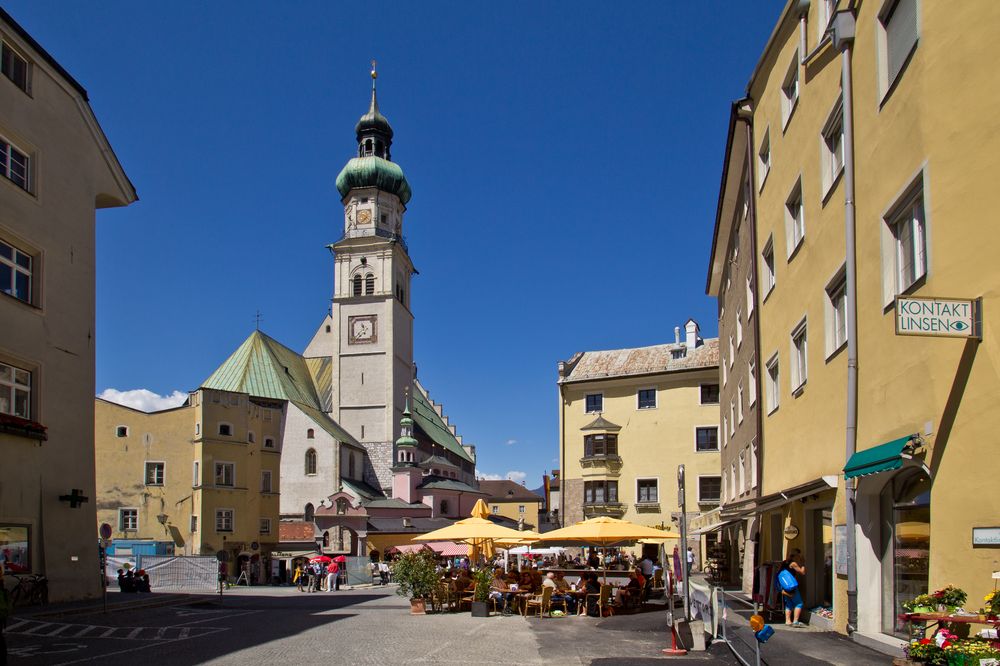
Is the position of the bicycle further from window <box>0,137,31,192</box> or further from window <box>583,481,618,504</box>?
window <box>583,481,618,504</box>

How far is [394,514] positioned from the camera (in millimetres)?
76875

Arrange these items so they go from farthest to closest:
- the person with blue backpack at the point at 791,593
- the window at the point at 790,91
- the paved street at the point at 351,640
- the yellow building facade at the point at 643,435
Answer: the yellow building facade at the point at 643,435 → the window at the point at 790,91 → the person with blue backpack at the point at 791,593 → the paved street at the point at 351,640

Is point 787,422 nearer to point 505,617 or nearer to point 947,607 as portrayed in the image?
point 505,617

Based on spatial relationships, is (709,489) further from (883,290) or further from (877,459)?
(877,459)

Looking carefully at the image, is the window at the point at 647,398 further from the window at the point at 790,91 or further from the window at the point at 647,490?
the window at the point at 790,91

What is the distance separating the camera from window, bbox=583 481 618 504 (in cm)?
4997

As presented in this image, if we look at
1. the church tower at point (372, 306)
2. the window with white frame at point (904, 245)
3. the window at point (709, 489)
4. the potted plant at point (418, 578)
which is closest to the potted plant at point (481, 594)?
the potted plant at point (418, 578)

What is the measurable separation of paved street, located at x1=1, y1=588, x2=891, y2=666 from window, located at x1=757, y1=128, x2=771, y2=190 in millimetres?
9854

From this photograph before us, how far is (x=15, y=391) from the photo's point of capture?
20.7 metres

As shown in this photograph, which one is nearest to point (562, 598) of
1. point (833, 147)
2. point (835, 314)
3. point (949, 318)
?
point (835, 314)

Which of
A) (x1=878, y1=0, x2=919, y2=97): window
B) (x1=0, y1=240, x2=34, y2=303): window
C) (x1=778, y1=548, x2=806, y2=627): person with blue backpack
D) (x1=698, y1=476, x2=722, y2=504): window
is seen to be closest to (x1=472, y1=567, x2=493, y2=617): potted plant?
(x1=778, y1=548, x2=806, y2=627): person with blue backpack

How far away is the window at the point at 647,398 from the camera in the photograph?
50.4m

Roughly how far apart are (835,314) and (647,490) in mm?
35460

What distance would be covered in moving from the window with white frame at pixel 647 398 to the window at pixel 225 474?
2118 centimetres
